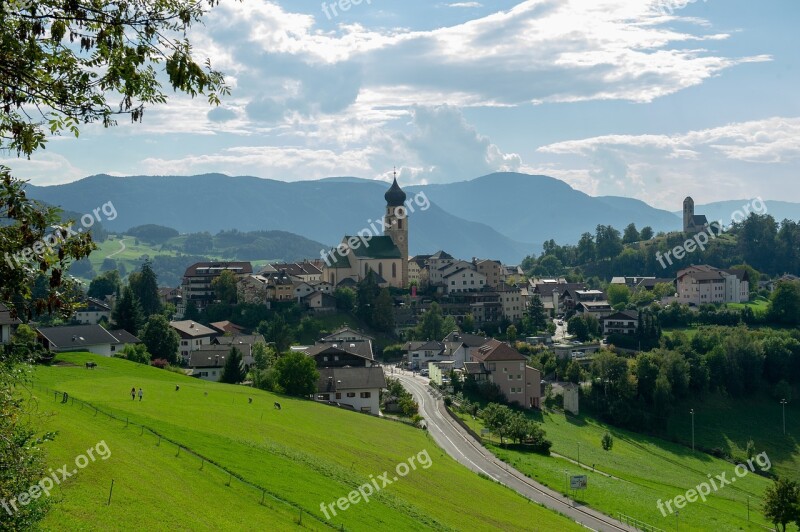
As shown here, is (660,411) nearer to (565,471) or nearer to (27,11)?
(565,471)

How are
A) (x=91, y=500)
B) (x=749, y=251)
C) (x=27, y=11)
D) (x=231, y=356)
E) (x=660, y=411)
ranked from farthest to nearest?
(x=749, y=251), (x=660, y=411), (x=231, y=356), (x=91, y=500), (x=27, y=11)

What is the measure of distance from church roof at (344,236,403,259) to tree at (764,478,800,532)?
79953 millimetres

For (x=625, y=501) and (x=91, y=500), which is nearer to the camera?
(x=91, y=500)

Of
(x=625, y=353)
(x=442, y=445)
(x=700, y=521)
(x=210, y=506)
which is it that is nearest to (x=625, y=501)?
(x=700, y=521)

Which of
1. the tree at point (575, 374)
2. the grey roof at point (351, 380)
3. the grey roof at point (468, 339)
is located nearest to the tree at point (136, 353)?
the grey roof at point (351, 380)

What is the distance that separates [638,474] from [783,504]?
12.9 metres

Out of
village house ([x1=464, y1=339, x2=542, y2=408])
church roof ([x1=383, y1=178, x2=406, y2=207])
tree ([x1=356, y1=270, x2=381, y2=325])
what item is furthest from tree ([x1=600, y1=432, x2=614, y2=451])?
church roof ([x1=383, y1=178, x2=406, y2=207])

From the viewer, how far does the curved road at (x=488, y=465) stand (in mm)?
40688

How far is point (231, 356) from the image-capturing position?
66.8m

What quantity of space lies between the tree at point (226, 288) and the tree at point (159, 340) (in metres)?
29.8

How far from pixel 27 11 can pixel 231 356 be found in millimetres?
58182

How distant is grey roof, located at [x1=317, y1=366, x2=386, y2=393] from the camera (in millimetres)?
62938

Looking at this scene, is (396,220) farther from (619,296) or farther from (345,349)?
(345,349)

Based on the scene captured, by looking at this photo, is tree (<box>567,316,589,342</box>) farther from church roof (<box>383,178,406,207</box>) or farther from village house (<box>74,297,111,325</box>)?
village house (<box>74,297,111,325</box>)
